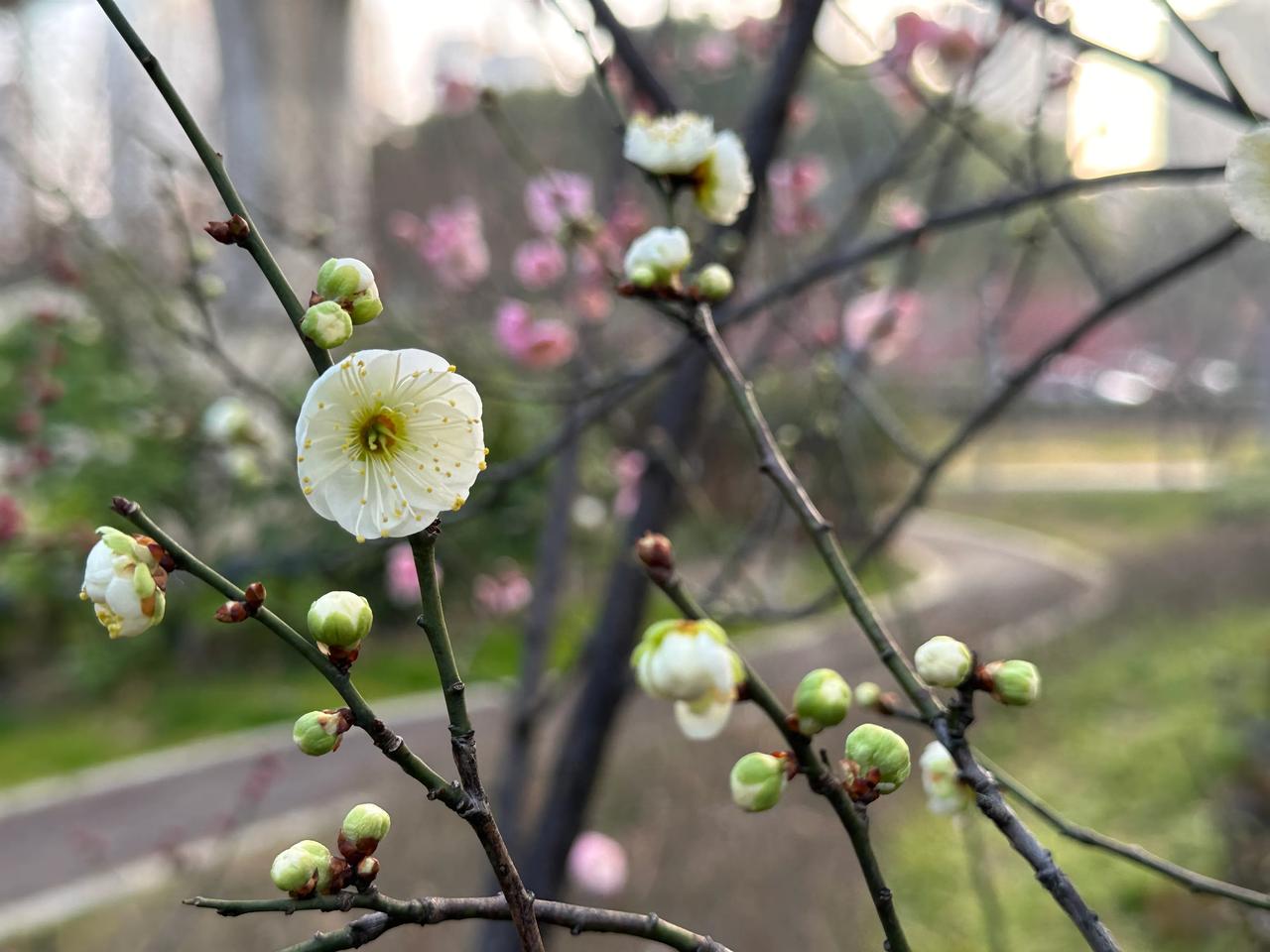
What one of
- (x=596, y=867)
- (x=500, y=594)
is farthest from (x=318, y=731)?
(x=500, y=594)

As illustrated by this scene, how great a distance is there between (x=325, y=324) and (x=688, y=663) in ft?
0.94

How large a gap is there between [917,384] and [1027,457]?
242 inches

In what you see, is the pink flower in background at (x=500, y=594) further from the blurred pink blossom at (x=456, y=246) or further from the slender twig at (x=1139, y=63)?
the slender twig at (x=1139, y=63)

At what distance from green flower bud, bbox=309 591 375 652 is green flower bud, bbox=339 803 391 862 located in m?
0.10

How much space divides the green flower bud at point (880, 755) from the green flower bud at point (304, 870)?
1.09 feet

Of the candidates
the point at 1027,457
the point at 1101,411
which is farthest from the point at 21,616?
the point at 1101,411

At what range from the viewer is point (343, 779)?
13.4 feet

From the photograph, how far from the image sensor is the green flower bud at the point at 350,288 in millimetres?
612

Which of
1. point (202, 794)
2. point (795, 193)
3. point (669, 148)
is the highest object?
point (795, 193)

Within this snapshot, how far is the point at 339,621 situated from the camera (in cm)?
59

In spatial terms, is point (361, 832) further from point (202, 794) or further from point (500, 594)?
point (202, 794)

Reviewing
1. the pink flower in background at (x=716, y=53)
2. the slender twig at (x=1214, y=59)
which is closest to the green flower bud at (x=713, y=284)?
the slender twig at (x=1214, y=59)

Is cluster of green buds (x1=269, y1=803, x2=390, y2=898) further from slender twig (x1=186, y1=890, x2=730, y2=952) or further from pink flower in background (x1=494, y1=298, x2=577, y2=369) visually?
pink flower in background (x1=494, y1=298, x2=577, y2=369)

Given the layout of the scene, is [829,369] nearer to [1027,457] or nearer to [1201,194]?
[1201,194]
